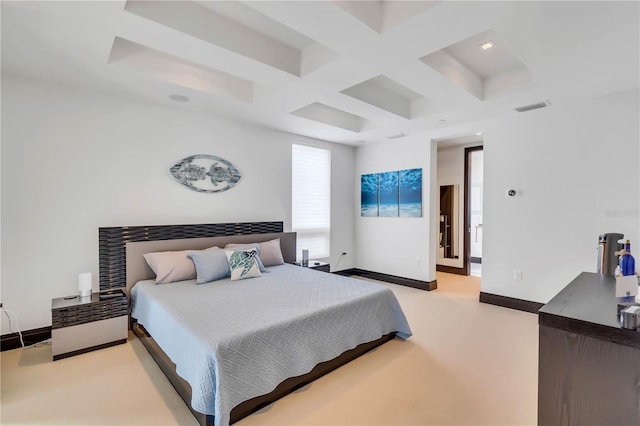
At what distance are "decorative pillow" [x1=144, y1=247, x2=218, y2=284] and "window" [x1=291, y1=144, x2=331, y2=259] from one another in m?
2.05

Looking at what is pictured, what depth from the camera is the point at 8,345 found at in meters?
2.81

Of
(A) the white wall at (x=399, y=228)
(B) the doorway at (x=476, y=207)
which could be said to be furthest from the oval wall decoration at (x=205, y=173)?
(B) the doorway at (x=476, y=207)

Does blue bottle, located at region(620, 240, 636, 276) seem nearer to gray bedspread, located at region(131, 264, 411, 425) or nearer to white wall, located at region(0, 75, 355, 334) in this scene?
gray bedspread, located at region(131, 264, 411, 425)

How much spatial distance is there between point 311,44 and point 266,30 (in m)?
0.43

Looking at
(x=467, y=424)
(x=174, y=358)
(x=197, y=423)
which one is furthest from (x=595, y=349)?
(x=174, y=358)

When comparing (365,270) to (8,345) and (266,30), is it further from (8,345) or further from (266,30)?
(8,345)

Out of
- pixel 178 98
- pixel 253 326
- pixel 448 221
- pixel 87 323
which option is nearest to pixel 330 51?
pixel 178 98

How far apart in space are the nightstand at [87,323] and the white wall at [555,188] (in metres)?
4.55

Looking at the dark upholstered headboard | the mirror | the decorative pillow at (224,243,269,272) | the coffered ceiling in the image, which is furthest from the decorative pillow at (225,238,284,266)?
the mirror

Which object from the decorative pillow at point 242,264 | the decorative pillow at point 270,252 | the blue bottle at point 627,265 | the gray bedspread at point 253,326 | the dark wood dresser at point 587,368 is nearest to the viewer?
the dark wood dresser at point 587,368

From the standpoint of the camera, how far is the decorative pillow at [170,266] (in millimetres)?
3240

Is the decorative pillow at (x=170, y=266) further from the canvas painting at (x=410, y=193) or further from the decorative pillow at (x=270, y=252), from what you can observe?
the canvas painting at (x=410, y=193)

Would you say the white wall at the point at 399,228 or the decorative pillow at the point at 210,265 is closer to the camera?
the decorative pillow at the point at 210,265

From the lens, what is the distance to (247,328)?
203 centimetres
